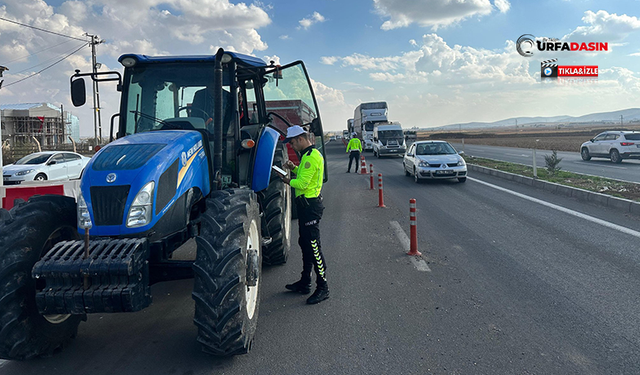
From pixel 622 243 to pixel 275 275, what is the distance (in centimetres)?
568

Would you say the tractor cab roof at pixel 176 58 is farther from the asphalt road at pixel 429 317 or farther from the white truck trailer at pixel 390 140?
the white truck trailer at pixel 390 140

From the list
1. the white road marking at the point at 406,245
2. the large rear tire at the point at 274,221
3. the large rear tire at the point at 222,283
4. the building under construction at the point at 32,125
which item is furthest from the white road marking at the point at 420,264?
the building under construction at the point at 32,125

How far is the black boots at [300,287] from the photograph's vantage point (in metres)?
5.30

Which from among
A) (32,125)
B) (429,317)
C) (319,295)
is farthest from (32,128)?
(429,317)

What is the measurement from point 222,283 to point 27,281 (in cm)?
154

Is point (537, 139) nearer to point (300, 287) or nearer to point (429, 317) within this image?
point (300, 287)

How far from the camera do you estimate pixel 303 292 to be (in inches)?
210

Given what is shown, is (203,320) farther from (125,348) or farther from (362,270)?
(362,270)

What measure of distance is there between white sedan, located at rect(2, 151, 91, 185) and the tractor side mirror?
52.5 feet

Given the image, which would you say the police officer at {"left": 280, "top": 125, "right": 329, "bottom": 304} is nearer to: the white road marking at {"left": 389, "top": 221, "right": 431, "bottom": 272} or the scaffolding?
the white road marking at {"left": 389, "top": 221, "right": 431, "bottom": 272}

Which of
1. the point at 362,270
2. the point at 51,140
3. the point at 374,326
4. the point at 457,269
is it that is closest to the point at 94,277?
the point at 374,326

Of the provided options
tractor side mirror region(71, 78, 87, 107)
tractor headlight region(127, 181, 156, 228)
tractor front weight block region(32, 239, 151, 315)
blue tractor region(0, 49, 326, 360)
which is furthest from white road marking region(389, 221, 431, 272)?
tractor side mirror region(71, 78, 87, 107)

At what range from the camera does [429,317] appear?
4496mm

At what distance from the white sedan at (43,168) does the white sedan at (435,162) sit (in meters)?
14.3
